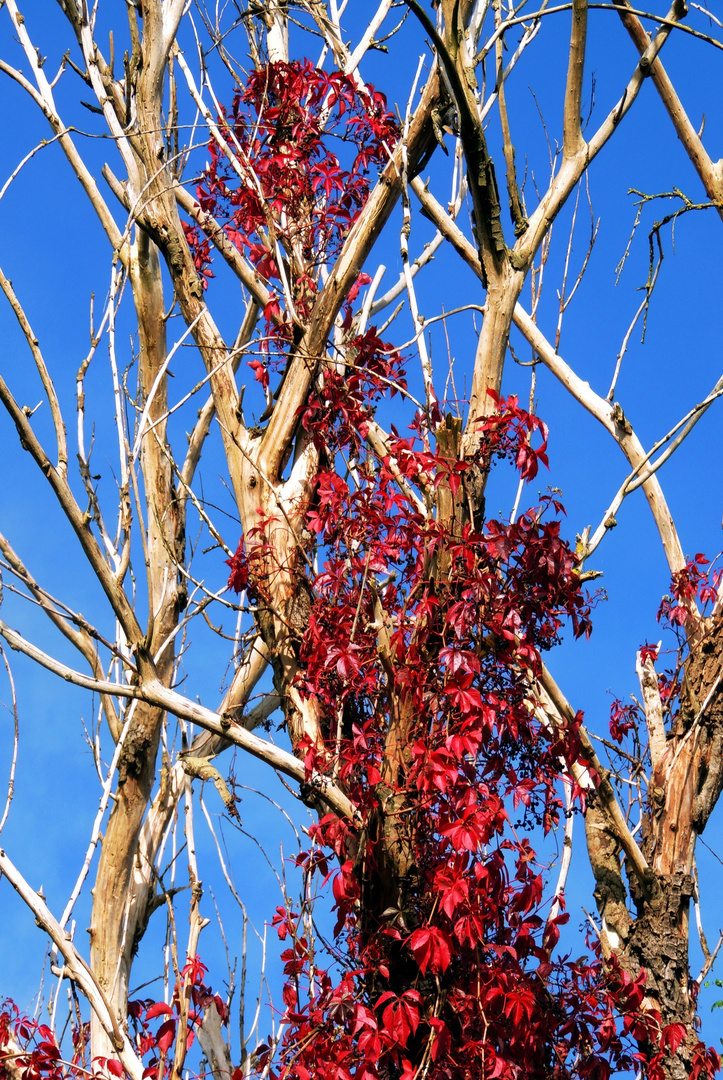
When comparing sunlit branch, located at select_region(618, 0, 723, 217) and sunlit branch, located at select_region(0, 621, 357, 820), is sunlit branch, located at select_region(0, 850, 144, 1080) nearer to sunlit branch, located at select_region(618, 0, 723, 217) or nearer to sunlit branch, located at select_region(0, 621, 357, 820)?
sunlit branch, located at select_region(0, 621, 357, 820)

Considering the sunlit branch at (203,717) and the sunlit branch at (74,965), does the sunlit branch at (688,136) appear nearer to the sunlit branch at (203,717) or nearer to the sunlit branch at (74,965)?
the sunlit branch at (203,717)

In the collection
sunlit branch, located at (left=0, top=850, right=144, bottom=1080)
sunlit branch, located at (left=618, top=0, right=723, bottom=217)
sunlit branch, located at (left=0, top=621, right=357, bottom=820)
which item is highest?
sunlit branch, located at (left=618, top=0, right=723, bottom=217)

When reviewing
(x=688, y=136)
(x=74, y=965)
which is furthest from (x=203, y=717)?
(x=688, y=136)

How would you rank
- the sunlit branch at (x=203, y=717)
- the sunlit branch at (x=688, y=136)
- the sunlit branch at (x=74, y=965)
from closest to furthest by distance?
the sunlit branch at (x=74, y=965)
the sunlit branch at (x=203, y=717)
the sunlit branch at (x=688, y=136)

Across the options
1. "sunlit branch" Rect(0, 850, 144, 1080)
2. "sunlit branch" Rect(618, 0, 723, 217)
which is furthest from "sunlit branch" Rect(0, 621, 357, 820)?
"sunlit branch" Rect(618, 0, 723, 217)

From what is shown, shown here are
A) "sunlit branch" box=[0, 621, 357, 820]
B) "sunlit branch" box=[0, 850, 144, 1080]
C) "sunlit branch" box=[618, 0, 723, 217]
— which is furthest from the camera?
"sunlit branch" box=[618, 0, 723, 217]

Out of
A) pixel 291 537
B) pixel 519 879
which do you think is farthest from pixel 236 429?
pixel 519 879

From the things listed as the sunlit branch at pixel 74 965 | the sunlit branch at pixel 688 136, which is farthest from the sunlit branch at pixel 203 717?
the sunlit branch at pixel 688 136

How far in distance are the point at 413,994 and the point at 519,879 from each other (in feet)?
1.45

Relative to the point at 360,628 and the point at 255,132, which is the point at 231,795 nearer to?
the point at 360,628

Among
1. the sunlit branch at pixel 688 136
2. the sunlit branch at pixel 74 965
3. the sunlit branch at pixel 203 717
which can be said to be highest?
the sunlit branch at pixel 688 136

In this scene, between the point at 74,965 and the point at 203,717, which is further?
the point at 203,717

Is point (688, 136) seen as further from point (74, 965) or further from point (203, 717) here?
point (74, 965)

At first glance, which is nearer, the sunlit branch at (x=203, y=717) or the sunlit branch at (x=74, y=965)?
the sunlit branch at (x=74, y=965)
